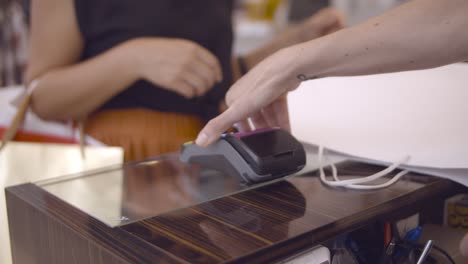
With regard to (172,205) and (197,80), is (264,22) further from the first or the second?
(172,205)

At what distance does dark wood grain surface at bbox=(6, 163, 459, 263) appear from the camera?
0.38m

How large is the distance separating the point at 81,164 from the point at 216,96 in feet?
0.89

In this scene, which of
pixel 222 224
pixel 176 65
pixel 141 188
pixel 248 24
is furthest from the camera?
pixel 248 24

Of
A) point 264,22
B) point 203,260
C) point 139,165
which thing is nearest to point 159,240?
point 203,260

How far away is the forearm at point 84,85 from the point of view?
809mm

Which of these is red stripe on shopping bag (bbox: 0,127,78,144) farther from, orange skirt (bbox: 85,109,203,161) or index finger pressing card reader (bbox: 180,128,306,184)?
index finger pressing card reader (bbox: 180,128,306,184)

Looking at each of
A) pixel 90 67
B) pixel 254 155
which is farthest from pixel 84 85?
pixel 254 155

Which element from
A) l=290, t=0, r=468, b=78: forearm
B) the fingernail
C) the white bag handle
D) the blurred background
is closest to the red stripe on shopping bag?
the white bag handle

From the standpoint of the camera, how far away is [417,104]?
1.97 ft

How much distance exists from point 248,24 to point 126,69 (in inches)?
56.2

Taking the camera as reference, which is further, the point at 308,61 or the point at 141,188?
the point at 141,188

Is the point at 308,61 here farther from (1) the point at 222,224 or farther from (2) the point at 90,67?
(2) the point at 90,67

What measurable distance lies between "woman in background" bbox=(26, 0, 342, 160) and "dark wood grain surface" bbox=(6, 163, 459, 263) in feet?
1.08

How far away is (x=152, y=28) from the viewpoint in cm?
86
